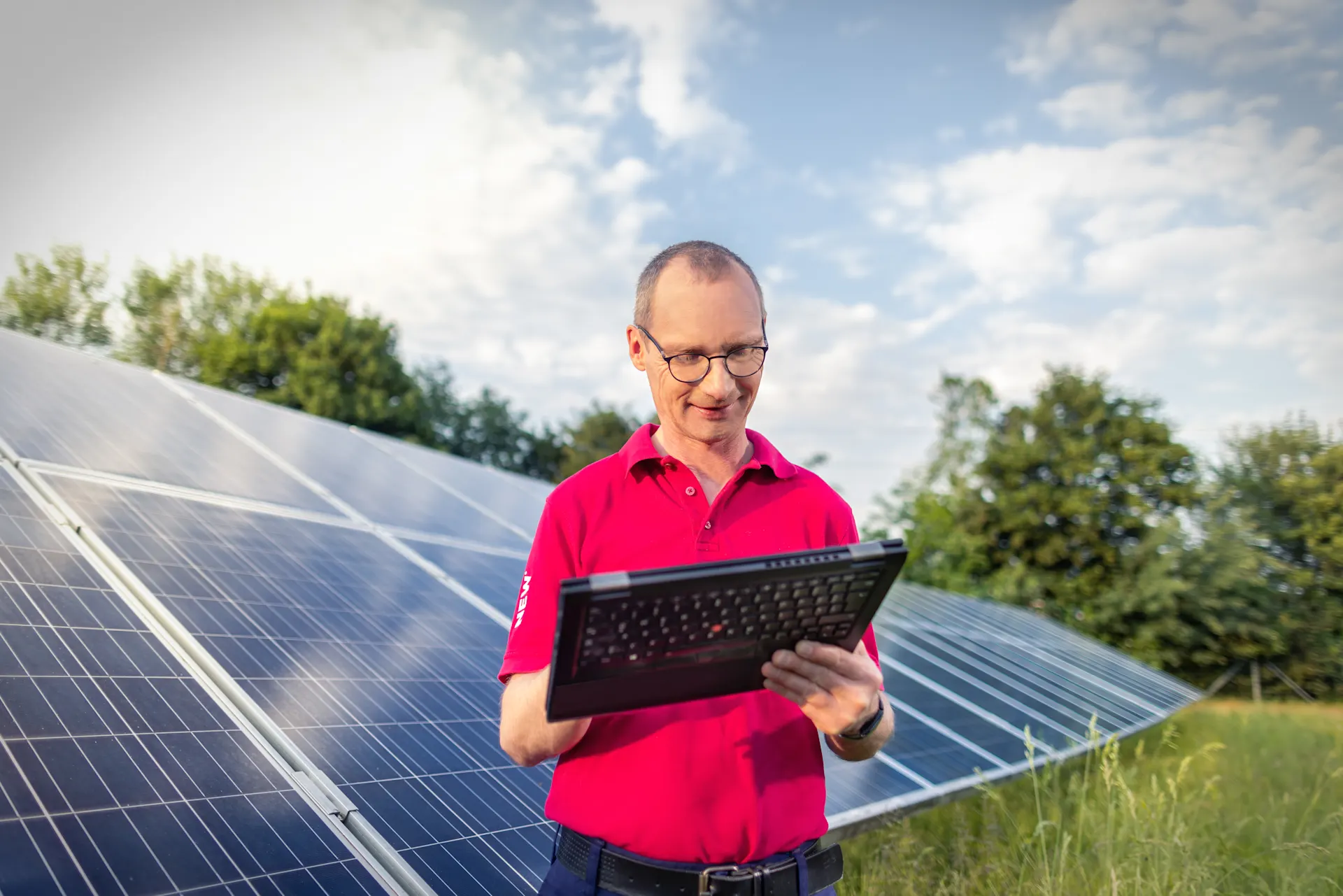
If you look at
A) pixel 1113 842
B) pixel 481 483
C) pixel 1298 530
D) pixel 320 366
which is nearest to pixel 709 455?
pixel 1113 842

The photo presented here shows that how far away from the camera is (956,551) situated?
3406cm

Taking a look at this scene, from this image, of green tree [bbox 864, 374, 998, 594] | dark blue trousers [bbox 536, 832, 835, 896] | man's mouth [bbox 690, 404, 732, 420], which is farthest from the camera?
green tree [bbox 864, 374, 998, 594]

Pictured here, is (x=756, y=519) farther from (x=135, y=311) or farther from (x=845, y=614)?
(x=135, y=311)

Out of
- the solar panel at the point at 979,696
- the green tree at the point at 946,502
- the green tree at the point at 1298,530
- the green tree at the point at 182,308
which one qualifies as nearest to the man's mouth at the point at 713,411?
the solar panel at the point at 979,696

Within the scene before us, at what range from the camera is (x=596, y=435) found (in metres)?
43.4

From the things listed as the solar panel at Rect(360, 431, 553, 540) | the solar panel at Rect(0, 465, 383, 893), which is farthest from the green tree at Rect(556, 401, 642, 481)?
the solar panel at Rect(0, 465, 383, 893)

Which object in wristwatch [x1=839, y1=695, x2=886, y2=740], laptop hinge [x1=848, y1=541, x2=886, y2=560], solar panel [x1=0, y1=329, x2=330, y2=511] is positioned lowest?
solar panel [x1=0, y1=329, x2=330, y2=511]

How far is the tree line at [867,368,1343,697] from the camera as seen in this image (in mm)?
28734

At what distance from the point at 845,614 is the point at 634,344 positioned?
0.83 meters

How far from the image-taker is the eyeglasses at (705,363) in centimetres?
189

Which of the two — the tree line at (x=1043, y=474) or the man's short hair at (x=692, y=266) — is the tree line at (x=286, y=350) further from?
the man's short hair at (x=692, y=266)

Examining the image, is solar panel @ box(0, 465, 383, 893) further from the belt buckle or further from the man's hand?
the man's hand

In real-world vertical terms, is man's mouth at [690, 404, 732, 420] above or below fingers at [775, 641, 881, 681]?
above

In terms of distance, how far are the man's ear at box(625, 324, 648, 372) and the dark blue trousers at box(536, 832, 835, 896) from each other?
1.14 m
